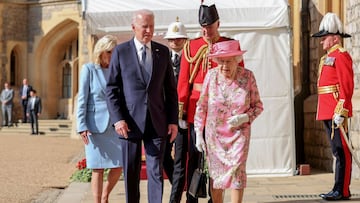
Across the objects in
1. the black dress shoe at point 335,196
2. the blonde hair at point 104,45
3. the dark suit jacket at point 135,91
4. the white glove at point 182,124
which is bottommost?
the black dress shoe at point 335,196

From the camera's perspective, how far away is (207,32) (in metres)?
5.73

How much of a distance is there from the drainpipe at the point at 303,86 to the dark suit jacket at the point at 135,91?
5751 millimetres

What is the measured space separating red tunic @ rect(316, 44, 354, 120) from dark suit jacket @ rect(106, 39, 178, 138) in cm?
211

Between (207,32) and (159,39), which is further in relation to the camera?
(159,39)

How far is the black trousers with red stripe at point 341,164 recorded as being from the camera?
21.8 ft

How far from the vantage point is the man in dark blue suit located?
5.06m

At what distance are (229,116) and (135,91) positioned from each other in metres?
0.71

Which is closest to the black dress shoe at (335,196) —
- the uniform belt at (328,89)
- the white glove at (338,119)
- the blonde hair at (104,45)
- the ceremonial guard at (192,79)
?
the white glove at (338,119)

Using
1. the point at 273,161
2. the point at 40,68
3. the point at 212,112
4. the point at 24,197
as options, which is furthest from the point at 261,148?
the point at 40,68

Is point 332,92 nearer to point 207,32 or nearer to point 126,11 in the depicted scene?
point 207,32

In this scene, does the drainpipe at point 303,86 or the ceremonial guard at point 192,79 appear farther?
the drainpipe at point 303,86

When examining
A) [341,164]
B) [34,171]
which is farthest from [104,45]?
[34,171]

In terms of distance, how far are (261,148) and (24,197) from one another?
2.94 meters

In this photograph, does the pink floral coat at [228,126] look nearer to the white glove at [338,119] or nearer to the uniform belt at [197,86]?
the uniform belt at [197,86]
